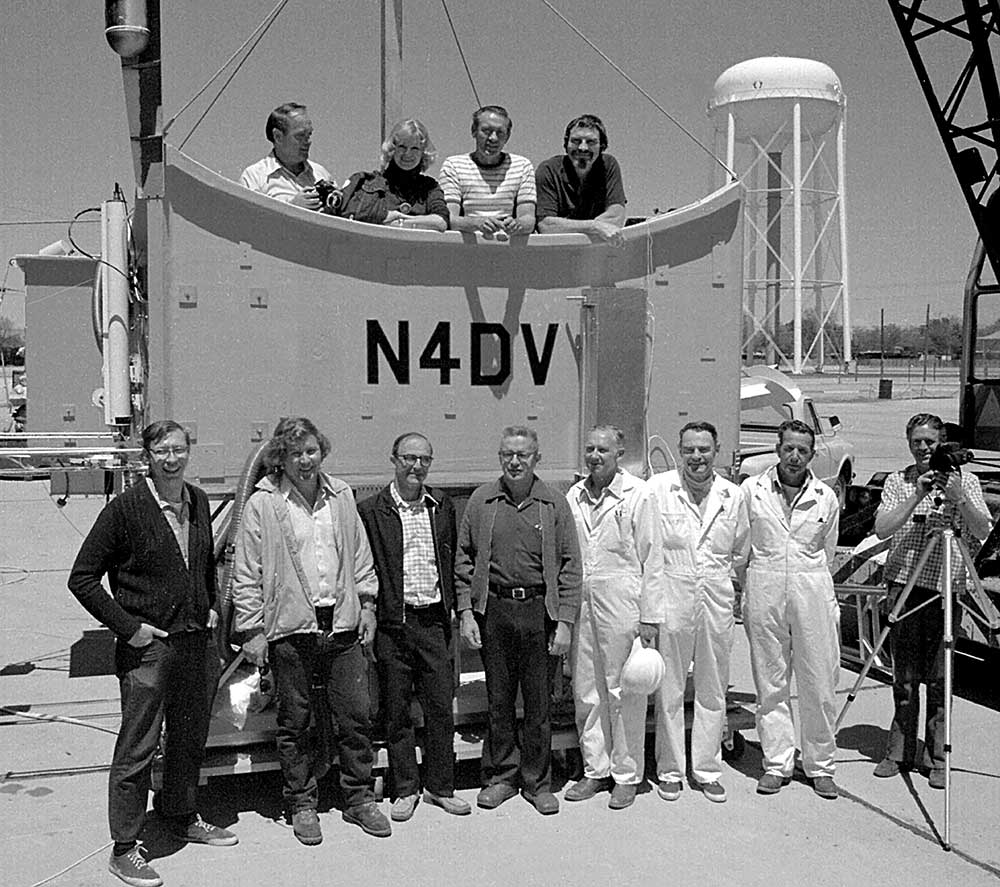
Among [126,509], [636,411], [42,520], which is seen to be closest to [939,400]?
[42,520]

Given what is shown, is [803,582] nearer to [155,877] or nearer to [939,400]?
[155,877]

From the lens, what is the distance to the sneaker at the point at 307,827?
4.67 m

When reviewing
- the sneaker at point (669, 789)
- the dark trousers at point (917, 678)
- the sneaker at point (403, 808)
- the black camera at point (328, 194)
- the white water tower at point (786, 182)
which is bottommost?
the sneaker at point (669, 789)

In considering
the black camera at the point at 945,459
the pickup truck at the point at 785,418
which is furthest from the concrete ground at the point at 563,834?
the pickup truck at the point at 785,418

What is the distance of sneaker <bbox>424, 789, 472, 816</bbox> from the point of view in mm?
4996

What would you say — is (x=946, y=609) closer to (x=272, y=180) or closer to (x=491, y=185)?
(x=491, y=185)

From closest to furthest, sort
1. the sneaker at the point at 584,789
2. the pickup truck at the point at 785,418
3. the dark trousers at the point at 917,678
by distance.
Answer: the sneaker at the point at 584,789, the dark trousers at the point at 917,678, the pickup truck at the point at 785,418

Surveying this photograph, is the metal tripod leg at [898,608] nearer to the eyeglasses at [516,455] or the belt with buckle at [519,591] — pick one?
the belt with buckle at [519,591]

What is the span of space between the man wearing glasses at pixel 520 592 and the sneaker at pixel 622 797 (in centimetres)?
29

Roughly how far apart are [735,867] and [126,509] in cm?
294

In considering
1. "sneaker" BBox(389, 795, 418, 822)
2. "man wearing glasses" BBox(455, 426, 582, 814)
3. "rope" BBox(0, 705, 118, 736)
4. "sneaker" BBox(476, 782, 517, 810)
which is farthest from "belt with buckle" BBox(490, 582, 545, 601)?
"rope" BBox(0, 705, 118, 736)

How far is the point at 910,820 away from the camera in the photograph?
5066 millimetres

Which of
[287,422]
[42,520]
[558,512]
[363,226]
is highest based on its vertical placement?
[363,226]

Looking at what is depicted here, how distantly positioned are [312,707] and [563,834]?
1.27 m
